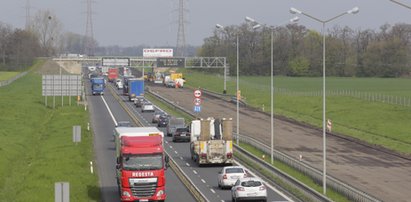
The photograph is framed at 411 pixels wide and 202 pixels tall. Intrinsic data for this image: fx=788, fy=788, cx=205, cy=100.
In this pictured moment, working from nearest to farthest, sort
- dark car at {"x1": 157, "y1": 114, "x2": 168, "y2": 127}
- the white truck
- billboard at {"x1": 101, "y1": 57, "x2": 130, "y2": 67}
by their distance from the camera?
the white truck < dark car at {"x1": 157, "y1": 114, "x2": 168, "y2": 127} < billboard at {"x1": 101, "y1": 57, "x2": 130, "y2": 67}

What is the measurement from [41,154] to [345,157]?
2217cm

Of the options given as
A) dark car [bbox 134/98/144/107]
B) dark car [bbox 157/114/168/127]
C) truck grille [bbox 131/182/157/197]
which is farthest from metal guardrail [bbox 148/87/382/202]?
dark car [bbox 134/98/144/107]

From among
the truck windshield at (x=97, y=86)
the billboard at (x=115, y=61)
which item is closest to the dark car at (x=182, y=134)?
the truck windshield at (x=97, y=86)

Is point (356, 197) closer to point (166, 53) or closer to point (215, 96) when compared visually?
point (215, 96)

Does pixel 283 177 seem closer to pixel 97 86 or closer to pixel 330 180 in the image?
pixel 330 180

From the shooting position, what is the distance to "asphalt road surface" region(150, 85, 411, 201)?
44013 millimetres

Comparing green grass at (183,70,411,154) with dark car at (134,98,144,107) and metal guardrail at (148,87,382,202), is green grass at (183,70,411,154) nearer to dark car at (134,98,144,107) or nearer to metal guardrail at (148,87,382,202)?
metal guardrail at (148,87,382,202)

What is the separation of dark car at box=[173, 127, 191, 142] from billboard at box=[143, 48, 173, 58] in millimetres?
96325

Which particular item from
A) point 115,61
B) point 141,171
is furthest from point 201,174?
point 115,61

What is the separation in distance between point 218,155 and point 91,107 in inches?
2511

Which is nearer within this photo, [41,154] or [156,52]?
[41,154]

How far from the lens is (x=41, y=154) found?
55969 millimetres

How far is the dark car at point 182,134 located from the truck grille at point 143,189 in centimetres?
3389

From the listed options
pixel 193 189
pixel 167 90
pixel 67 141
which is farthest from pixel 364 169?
pixel 167 90
